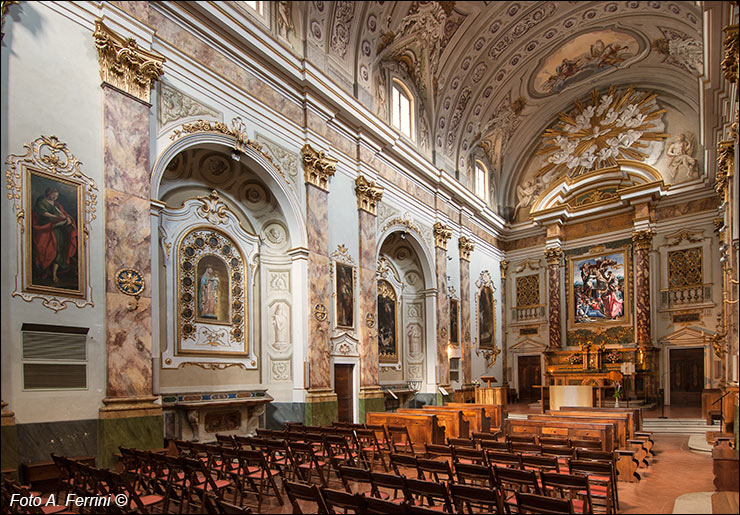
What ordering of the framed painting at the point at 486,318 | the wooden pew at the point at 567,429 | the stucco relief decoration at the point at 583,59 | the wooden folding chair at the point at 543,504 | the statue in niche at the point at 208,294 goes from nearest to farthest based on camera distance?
the wooden folding chair at the point at 543,504 → the wooden pew at the point at 567,429 → the statue in niche at the point at 208,294 → the stucco relief decoration at the point at 583,59 → the framed painting at the point at 486,318

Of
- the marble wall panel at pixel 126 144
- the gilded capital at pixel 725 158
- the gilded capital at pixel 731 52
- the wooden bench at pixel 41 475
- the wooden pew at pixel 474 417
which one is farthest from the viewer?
the wooden pew at pixel 474 417

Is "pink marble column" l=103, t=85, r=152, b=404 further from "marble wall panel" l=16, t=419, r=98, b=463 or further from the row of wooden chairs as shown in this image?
the row of wooden chairs

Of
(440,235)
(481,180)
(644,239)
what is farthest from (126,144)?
(644,239)

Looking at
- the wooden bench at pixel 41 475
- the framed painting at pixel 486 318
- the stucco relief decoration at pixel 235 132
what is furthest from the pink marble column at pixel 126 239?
the framed painting at pixel 486 318

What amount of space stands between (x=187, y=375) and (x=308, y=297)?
3206mm

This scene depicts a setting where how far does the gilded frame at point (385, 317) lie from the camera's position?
17.1m

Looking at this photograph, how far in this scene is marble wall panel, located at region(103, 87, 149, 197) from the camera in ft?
27.3

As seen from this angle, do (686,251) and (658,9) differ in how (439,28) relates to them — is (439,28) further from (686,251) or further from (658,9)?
(686,251)

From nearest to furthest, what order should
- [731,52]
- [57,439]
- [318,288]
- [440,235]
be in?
1. [57,439]
2. [731,52]
3. [318,288]
4. [440,235]

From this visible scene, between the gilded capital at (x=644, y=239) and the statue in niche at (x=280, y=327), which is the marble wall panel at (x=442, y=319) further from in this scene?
the gilded capital at (x=644, y=239)

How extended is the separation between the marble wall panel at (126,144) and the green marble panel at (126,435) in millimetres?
3600

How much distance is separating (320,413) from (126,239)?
20.0 feet

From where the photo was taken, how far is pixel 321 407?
39.9ft

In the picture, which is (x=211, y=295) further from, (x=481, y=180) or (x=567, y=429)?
(x=481, y=180)
